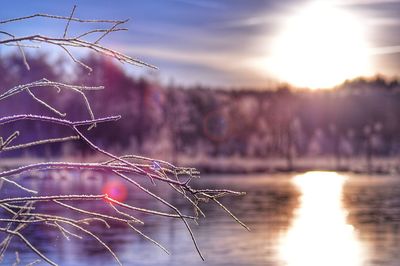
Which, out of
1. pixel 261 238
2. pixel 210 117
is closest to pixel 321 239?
pixel 261 238

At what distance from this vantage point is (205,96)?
433ft

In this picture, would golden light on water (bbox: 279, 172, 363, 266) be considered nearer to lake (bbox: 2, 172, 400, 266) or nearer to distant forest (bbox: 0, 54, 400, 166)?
lake (bbox: 2, 172, 400, 266)

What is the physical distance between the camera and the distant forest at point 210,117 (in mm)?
78688

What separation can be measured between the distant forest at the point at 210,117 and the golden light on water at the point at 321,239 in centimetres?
2388

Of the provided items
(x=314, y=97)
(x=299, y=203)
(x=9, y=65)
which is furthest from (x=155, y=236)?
(x=314, y=97)

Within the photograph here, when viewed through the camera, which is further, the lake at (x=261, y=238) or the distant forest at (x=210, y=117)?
the distant forest at (x=210, y=117)

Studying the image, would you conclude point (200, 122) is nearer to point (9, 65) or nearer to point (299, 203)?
point (9, 65)

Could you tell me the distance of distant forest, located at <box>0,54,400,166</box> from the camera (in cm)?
7869

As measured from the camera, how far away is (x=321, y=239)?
2458cm

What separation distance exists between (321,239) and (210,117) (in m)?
95.1

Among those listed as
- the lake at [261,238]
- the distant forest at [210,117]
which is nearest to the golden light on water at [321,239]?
the lake at [261,238]

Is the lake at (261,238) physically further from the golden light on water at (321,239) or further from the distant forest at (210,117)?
the distant forest at (210,117)

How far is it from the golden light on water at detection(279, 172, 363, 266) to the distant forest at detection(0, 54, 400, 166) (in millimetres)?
23884

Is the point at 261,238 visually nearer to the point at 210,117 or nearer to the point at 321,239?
the point at 321,239
